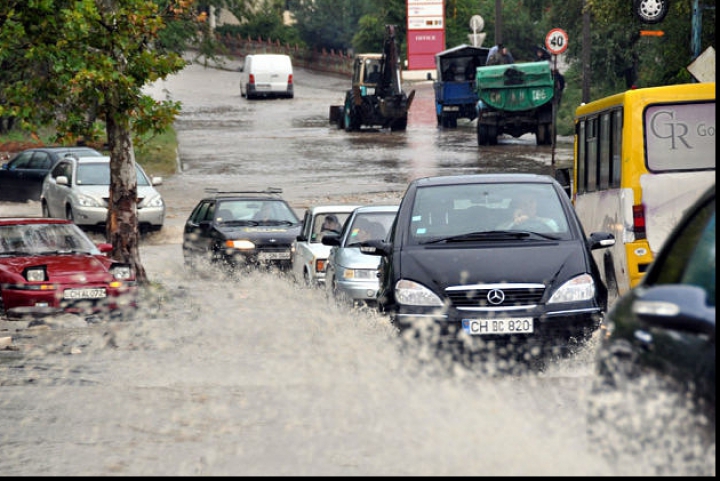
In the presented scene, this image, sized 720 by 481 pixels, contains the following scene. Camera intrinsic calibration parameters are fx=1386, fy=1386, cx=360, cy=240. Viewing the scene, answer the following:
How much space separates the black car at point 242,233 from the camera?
2253cm

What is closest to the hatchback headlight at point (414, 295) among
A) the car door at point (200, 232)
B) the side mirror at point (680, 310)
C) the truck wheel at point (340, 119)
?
the side mirror at point (680, 310)

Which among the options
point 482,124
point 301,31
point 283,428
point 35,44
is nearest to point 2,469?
point 283,428

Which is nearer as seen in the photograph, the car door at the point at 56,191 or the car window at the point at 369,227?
the car window at the point at 369,227

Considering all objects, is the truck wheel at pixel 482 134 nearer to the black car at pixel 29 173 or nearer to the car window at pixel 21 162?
the black car at pixel 29 173

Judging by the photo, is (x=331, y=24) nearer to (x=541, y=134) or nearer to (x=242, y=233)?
(x=541, y=134)

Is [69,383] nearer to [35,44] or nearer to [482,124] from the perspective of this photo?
[35,44]

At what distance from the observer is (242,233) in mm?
22766

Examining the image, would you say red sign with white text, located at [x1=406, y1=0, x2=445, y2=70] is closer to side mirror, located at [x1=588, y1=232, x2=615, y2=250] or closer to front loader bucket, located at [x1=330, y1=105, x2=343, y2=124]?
front loader bucket, located at [x1=330, y1=105, x2=343, y2=124]

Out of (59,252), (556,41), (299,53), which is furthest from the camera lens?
(299,53)

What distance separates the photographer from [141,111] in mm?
19734

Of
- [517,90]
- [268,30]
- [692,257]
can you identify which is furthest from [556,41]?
[268,30]

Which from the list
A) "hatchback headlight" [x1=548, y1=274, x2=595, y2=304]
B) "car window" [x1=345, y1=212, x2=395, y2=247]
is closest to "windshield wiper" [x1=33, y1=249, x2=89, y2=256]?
"car window" [x1=345, y1=212, x2=395, y2=247]

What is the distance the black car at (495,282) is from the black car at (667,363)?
4447mm

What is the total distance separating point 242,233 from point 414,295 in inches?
496
